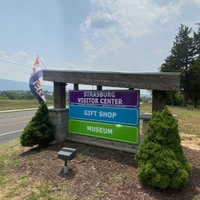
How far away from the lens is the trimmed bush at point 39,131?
5090 mm

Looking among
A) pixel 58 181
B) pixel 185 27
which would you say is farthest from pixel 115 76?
pixel 185 27

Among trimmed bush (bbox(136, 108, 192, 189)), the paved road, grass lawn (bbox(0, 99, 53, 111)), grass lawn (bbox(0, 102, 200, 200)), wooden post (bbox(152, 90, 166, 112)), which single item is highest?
wooden post (bbox(152, 90, 166, 112))

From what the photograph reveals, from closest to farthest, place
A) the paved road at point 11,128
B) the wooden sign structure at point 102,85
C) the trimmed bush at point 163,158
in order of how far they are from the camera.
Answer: the trimmed bush at point 163,158 → the wooden sign structure at point 102,85 → the paved road at point 11,128

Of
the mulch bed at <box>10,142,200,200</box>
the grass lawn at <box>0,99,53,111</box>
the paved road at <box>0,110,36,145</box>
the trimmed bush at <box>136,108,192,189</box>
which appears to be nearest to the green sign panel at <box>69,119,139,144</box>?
the mulch bed at <box>10,142,200,200</box>

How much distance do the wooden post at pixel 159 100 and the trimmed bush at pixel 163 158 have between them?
0.37 meters

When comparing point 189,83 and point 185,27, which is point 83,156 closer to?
point 189,83

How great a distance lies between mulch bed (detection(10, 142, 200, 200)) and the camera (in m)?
3.20

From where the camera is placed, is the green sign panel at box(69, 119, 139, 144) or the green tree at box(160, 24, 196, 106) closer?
the green sign panel at box(69, 119, 139, 144)

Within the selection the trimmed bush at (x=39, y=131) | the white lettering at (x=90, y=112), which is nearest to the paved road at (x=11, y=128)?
the trimmed bush at (x=39, y=131)

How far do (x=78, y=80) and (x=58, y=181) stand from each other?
8.35 ft

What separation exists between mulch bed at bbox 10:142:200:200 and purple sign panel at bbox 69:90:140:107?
3.71 feet

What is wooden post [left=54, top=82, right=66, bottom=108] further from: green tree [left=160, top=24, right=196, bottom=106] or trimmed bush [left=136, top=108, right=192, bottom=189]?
green tree [left=160, top=24, right=196, bottom=106]

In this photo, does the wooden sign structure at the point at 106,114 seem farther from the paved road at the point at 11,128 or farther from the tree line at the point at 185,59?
the tree line at the point at 185,59

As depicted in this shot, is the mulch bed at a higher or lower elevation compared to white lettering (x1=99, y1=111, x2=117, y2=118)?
lower
